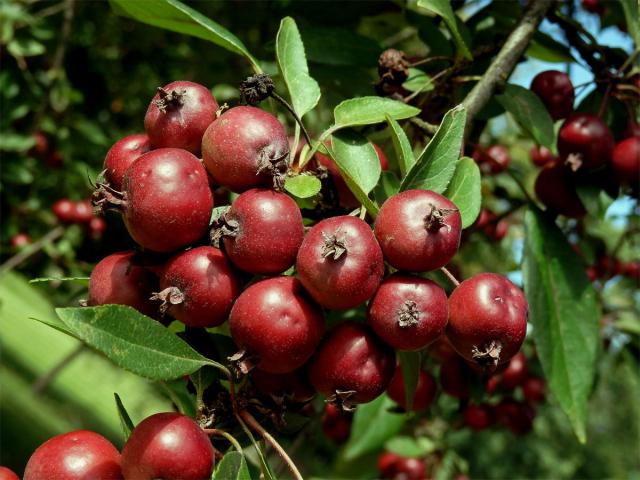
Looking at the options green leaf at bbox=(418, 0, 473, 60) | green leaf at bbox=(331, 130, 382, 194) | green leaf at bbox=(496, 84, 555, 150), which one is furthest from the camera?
green leaf at bbox=(496, 84, 555, 150)

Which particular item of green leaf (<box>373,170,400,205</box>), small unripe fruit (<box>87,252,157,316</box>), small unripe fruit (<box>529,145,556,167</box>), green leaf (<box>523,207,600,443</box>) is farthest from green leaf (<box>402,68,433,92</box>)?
small unripe fruit (<box>529,145,556,167</box>)

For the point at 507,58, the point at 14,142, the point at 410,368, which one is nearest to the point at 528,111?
the point at 507,58

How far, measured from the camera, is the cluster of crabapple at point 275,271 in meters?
0.89

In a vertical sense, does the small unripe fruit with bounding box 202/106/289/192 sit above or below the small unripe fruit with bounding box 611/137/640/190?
above

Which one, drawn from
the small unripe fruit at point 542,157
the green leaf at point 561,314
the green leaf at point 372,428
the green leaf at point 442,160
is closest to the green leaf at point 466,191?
the green leaf at point 442,160

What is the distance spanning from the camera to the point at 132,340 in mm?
804

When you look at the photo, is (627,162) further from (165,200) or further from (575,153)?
(165,200)

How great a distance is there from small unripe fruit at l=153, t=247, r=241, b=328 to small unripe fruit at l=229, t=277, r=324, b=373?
1.2 inches

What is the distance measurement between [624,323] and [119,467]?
217 cm

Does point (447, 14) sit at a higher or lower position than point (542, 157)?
higher

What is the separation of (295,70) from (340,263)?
1.42 ft

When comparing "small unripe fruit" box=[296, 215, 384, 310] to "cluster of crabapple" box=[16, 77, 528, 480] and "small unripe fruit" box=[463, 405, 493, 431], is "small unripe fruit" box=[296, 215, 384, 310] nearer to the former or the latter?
"cluster of crabapple" box=[16, 77, 528, 480]

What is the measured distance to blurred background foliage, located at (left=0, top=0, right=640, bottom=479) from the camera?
5.23ft

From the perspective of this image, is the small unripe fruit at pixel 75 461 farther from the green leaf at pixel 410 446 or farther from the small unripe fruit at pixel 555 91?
the green leaf at pixel 410 446
